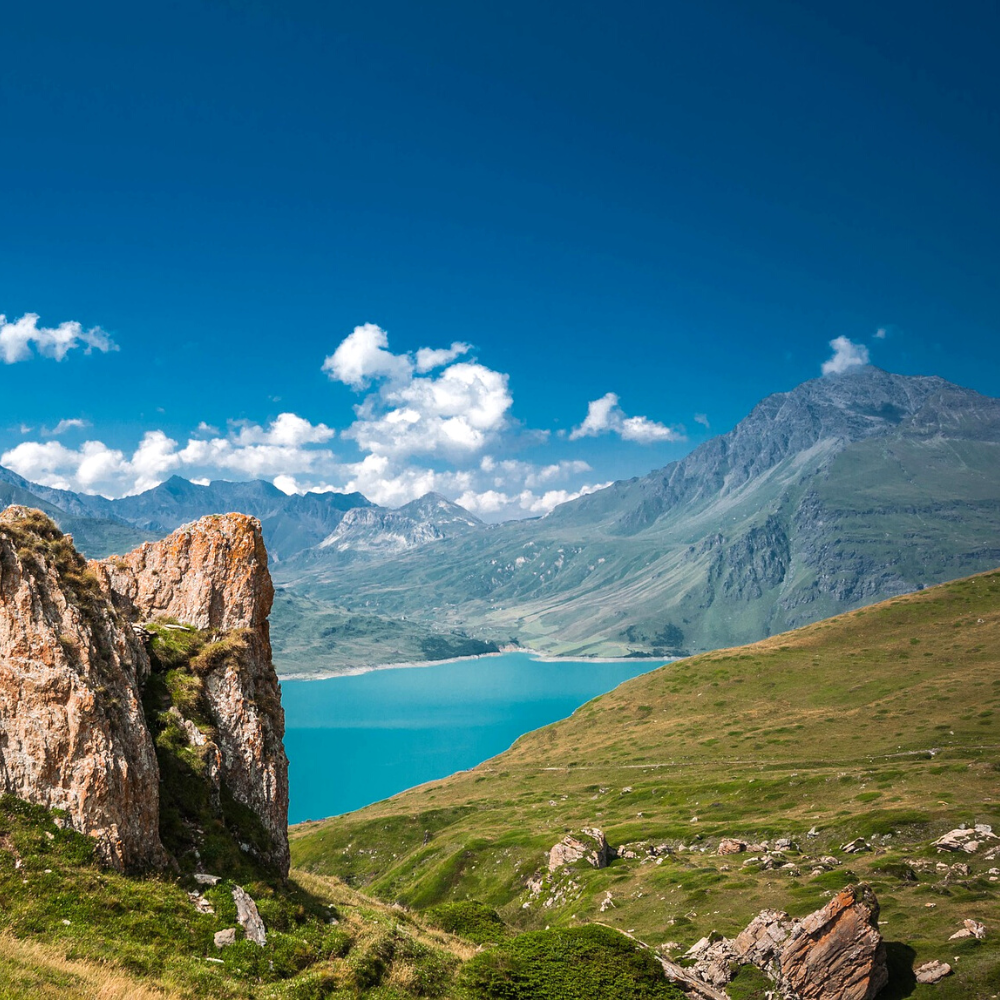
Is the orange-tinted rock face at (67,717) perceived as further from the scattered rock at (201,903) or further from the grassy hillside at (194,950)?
the scattered rock at (201,903)

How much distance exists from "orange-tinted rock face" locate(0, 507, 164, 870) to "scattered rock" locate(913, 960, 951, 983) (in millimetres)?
37920

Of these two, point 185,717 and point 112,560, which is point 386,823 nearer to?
point 112,560

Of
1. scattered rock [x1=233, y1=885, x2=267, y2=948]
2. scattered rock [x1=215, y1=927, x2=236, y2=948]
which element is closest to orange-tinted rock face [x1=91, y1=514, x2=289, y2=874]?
scattered rock [x1=233, y1=885, x2=267, y2=948]

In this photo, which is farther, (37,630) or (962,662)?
(962,662)

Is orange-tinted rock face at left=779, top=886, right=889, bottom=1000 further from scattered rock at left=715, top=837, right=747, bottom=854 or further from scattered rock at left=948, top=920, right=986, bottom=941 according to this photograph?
scattered rock at left=715, top=837, right=747, bottom=854

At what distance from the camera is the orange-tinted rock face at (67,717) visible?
19188 millimetres

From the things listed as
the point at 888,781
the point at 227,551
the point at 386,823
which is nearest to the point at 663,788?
the point at 888,781

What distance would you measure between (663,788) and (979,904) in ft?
198

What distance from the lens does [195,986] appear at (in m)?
16.5

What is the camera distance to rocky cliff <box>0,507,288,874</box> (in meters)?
19.5

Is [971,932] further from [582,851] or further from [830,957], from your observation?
[582,851]

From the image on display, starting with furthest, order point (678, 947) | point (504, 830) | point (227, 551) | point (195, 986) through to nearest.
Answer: point (504, 830), point (678, 947), point (227, 551), point (195, 986)

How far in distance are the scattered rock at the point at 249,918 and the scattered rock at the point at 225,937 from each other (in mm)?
515

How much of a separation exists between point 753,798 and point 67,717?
8475cm
